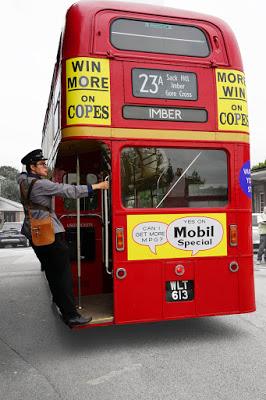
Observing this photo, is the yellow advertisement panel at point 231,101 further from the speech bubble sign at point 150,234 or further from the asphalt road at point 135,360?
the asphalt road at point 135,360

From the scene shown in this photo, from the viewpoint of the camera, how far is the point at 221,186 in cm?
524

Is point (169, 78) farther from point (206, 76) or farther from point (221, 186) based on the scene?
point (221, 186)

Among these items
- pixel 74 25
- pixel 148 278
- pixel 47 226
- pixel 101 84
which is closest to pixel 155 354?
pixel 148 278

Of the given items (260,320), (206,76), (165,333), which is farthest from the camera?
(260,320)

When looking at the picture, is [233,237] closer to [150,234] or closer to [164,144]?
[150,234]

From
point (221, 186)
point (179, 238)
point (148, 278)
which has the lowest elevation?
point (148, 278)

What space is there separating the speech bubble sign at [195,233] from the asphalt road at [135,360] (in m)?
1.12

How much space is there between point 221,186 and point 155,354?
1.99 metres

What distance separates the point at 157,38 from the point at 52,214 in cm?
228

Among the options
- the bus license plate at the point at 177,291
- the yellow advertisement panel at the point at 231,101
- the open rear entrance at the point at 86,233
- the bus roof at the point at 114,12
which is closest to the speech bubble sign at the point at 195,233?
the bus license plate at the point at 177,291

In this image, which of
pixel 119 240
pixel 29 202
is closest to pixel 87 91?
pixel 29 202

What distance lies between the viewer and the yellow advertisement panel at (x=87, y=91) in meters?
4.76

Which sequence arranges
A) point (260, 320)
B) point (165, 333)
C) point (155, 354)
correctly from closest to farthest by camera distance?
point (155, 354)
point (165, 333)
point (260, 320)

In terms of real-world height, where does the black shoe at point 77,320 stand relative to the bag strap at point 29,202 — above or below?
below
